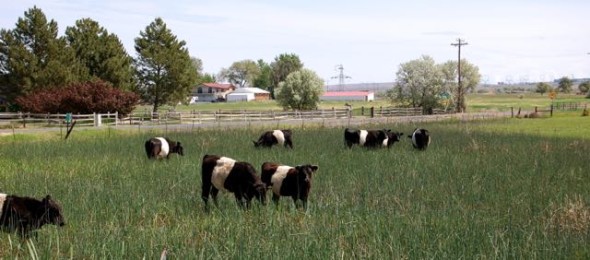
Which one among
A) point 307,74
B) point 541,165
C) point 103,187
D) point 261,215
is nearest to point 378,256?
point 261,215

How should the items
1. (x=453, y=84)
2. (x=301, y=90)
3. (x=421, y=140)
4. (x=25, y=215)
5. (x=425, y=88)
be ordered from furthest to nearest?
(x=453, y=84)
(x=425, y=88)
(x=301, y=90)
(x=421, y=140)
(x=25, y=215)

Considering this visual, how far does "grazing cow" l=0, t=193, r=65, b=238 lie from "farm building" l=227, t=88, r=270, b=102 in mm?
135234

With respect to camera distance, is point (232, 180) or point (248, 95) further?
point (248, 95)

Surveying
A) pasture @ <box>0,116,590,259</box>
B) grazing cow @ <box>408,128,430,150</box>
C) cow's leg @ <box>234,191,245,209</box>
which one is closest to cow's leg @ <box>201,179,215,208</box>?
pasture @ <box>0,116,590,259</box>

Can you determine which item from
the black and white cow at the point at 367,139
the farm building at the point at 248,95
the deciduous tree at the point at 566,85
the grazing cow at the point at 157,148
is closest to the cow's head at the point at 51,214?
the grazing cow at the point at 157,148

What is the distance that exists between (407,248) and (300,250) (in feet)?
4.11

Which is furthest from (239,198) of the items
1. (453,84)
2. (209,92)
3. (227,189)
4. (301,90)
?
(209,92)

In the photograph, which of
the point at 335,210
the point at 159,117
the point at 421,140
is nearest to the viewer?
the point at 335,210

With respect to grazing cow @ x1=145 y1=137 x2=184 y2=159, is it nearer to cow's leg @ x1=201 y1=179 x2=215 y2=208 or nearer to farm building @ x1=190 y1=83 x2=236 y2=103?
cow's leg @ x1=201 y1=179 x2=215 y2=208

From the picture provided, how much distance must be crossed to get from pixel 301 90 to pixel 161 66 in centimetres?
1822

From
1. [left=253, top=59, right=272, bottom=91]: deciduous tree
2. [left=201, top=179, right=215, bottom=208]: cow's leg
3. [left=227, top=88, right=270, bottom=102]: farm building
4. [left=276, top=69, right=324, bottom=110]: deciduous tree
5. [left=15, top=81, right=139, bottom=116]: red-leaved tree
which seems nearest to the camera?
[left=201, top=179, right=215, bottom=208]: cow's leg

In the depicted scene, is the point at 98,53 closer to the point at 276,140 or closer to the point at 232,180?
the point at 276,140

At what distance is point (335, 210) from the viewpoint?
851 cm

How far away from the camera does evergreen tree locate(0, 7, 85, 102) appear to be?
47.6 metres
